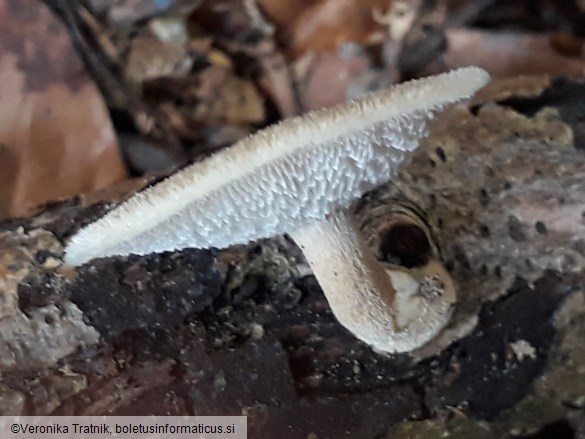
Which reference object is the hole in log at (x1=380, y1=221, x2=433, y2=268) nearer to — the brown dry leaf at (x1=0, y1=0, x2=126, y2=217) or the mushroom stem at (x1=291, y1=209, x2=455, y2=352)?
the mushroom stem at (x1=291, y1=209, x2=455, y2=352)

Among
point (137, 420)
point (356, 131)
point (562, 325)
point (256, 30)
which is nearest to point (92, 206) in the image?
point (137, 420)

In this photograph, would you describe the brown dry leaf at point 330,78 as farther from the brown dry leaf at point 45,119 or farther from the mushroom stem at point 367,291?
the mushroom stem at point 367,291

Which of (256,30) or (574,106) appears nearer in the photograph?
(574,106)

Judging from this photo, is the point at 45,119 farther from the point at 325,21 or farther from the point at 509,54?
the point at 509,54

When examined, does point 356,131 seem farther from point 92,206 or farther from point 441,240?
point 92,206

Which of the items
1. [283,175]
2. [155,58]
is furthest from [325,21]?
[283,175]

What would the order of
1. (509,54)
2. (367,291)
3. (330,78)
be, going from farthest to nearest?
(330,78) → (509,54) → (367,291)
